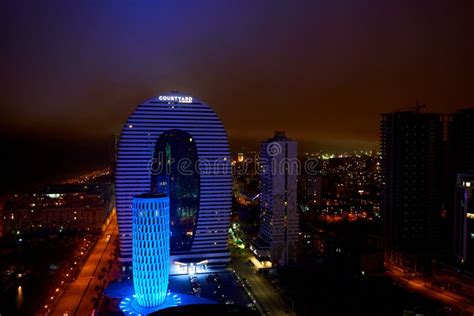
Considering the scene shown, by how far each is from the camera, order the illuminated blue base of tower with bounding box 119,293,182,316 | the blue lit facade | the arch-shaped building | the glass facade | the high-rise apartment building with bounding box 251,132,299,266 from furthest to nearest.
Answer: the high-rise apartment building with bounding box 251,132,299,266 → the glass facade → the arch-shaped building → the blue lit facade → the illuminated blue base of tower with bounding box 119,293,182,316

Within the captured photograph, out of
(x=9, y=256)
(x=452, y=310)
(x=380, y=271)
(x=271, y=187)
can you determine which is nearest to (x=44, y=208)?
(x=9, y=256)

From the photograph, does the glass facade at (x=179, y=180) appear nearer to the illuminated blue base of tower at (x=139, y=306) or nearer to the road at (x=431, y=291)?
the illuminated blue base of tower at (x=139, y=306)

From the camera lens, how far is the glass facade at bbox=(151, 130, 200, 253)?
27.2 metres

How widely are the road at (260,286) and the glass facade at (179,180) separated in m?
3.76

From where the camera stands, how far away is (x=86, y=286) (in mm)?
24359

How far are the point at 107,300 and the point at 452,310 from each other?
16.4 metres

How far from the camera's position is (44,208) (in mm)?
38531

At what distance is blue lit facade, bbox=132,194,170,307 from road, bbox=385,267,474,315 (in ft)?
45.3

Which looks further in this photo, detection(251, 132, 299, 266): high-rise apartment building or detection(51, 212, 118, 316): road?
detection(251, 132, 299, 266): high-rise apartment building

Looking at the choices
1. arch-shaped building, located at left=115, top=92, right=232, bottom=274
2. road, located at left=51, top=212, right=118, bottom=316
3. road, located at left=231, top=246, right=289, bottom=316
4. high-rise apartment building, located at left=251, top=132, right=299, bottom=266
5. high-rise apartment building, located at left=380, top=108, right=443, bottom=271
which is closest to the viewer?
road, located at left=51, top=212, right=118, bottom=316

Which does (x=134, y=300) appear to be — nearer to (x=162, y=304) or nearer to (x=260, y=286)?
(x=162, y=304)

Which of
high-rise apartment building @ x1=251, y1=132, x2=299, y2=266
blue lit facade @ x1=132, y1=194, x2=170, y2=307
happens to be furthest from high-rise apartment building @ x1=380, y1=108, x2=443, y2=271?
blue lit facade @ x1=132, y1=194, x2=170, y2=307

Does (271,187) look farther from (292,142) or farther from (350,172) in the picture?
→ (350,172)

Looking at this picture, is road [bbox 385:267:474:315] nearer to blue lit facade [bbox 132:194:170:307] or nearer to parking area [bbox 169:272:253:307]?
parking area [bbox 169:272:253:307]
